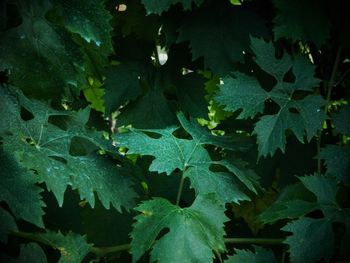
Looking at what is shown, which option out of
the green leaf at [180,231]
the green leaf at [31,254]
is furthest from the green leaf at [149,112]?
the green leaf at [31,254]

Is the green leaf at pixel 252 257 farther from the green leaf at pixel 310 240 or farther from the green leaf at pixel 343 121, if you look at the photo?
the green leaf at pixel 343 121

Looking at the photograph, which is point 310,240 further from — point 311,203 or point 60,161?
point 60,161

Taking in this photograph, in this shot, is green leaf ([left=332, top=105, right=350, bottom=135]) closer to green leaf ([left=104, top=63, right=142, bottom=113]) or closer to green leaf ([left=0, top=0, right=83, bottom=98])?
green leaf ([left=104, top=63, right=142, bottom=113])

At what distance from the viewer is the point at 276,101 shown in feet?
4.08

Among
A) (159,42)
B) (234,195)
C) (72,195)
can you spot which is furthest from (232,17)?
(72,195)

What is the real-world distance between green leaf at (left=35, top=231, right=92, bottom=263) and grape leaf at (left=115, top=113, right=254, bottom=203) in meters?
0.23

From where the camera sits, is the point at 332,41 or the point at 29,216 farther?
the point at 332,41

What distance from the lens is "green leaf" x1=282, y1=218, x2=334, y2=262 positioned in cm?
106

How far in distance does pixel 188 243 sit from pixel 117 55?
2.46ft

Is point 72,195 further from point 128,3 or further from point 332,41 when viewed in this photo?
point 332,41

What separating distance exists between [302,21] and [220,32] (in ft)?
0.76

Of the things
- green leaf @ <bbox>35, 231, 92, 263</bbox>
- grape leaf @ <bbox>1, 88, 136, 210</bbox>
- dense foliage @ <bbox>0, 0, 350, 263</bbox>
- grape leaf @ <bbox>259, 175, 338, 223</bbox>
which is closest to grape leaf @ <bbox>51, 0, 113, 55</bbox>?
dense foliage @ <bbox>0, 0, 350, 263</bbox>

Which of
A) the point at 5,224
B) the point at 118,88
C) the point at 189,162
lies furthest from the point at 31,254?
the point at 118,88

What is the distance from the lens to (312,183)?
1.15 meters
